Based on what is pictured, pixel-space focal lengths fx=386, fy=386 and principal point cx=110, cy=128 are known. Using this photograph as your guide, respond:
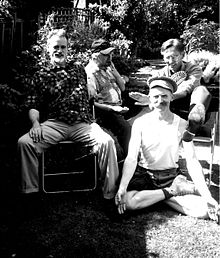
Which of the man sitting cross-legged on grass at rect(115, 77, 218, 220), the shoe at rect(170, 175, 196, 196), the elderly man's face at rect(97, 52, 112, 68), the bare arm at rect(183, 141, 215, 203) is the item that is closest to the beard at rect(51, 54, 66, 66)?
the elderly man's face at rect(97, 52, 112, 68)

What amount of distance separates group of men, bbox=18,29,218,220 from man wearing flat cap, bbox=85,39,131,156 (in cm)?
27

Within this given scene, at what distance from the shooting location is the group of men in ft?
12.4

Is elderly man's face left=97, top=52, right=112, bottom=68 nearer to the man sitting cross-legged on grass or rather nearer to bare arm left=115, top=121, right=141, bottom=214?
the man sitting cross-legged on grass

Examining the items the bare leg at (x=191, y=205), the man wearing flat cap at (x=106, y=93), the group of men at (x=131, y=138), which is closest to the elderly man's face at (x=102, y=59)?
the man wearing flat cap at (x=106, y=93)

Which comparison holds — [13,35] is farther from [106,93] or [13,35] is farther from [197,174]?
[197,174]

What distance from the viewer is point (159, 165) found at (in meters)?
3.90

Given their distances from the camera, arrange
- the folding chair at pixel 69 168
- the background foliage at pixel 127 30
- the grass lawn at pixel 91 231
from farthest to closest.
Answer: the background foliage at pixel 127 30
the folding chair at pixel 69 168
the grass lawn at pixel 91 231

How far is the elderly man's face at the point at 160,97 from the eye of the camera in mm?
3850

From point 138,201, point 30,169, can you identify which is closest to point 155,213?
point 138,201

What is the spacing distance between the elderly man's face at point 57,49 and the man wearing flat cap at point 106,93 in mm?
585

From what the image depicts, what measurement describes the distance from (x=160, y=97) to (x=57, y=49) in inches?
50.4

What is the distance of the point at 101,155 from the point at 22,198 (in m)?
0.90

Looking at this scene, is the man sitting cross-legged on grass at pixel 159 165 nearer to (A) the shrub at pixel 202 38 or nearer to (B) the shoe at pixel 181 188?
(B) the shoe at pixel 181 188

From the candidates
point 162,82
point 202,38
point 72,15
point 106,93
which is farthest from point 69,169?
point 202,38
